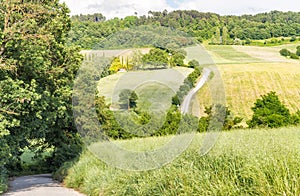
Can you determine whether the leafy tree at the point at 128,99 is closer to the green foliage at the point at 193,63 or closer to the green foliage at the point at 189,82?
the green foliage at the point at 189,82

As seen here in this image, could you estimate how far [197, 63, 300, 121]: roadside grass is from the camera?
5109 cm

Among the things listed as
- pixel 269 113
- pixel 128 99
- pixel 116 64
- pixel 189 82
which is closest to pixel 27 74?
pixel 116 64

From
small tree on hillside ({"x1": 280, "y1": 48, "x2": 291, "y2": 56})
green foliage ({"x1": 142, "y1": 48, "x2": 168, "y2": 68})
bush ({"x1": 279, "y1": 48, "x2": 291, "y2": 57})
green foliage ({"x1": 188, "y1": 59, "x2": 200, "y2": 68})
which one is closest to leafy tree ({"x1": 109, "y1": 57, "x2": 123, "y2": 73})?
green foliage ({"x1": 142, "y1": 48, "x2": 168, "y2": 68})

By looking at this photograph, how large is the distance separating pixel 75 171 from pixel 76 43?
11.8 m

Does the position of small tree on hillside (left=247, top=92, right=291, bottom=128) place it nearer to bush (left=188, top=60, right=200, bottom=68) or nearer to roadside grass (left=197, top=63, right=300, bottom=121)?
roadside grass (left=197, top=63, right=300, bottom=121)

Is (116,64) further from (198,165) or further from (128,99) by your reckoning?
(198,165)

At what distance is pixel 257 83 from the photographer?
58.7 m

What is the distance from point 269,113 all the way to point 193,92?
116ft

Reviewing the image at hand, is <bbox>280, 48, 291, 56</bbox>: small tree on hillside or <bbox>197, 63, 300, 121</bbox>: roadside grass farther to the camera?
<bbox>280, 48, 291, 56</bbox>: small tree on hillside

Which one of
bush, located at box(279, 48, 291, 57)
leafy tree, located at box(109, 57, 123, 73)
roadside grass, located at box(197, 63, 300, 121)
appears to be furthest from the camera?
bush, located at box(279, 48, 291, 57)

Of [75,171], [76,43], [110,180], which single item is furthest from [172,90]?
[76,43]

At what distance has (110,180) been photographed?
1116 cm

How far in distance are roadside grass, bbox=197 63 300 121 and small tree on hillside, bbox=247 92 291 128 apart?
1.86 m

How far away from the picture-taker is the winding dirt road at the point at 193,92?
1225 cm
